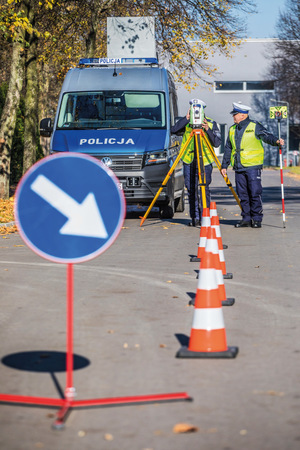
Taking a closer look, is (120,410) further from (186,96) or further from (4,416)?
(186,96)

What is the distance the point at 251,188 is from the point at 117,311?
8.22 meters

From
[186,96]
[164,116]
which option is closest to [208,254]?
[164,116]

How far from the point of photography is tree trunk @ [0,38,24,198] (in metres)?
23.0

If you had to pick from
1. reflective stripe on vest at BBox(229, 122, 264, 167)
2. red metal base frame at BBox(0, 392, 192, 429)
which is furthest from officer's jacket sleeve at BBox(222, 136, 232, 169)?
red metal base frame at BBox(0, 392, 192, 429)

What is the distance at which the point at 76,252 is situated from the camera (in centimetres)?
537

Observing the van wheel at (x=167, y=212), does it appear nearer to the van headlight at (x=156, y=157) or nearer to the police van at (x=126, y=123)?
the police van at (x=126, y=123)

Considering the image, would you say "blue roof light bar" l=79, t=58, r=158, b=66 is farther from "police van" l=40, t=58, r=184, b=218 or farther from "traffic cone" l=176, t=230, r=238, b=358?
"traffic cone" l=176, t=230, r=238, b=358

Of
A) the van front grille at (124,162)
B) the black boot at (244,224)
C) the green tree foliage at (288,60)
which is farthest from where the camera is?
the green tree foliage at (288,60)

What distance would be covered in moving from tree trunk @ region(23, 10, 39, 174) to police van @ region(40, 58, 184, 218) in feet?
Answer: 22.5

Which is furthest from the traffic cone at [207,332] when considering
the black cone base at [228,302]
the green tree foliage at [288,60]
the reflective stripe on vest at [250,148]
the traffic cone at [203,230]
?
the green tree foliage at [288,60]

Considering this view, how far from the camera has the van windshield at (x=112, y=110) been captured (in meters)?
17.7

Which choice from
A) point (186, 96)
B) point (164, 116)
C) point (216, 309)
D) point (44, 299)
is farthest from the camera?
point (186, 96)

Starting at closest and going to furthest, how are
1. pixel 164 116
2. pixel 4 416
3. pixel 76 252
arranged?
pixel 4 416 < pixel 76 252 < pixel 164 116

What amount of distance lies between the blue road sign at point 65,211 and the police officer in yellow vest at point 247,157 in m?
10.6
